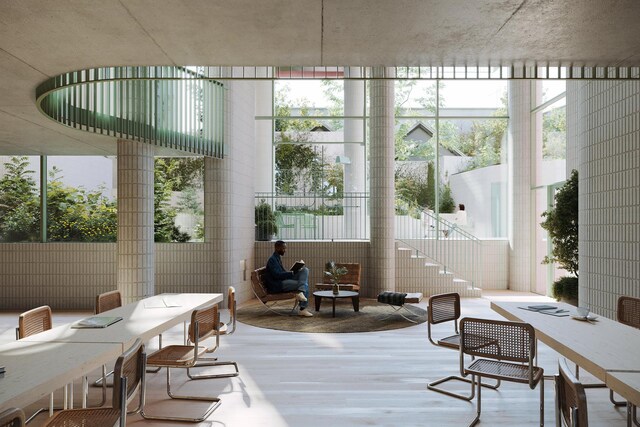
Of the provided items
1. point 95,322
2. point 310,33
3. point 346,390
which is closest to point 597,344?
point 346,390

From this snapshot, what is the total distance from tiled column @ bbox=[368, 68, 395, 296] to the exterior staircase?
0.68 meters

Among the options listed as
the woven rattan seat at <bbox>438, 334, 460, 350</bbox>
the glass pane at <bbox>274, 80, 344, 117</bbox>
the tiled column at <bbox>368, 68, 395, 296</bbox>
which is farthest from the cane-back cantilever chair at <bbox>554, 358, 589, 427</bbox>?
the glass pane at <bbox>274, 80, 344, 117</bbox>

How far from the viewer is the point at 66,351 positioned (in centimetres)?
324

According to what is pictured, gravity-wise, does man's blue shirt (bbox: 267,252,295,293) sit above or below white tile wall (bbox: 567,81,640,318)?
below

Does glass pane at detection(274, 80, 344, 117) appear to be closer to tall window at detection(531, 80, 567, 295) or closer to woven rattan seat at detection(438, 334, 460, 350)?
tall window at detection(531, 80, 567, 295)

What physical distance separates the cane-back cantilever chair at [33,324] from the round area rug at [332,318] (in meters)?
3.75

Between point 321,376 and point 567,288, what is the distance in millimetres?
5534

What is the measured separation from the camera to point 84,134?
7609 mm

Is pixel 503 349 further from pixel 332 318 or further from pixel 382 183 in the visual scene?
pixel 382 183

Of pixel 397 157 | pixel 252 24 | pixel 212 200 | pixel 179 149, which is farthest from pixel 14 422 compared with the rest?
pixel 397 157

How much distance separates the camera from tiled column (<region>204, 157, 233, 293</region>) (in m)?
9.46

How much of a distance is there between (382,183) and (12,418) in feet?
30.2

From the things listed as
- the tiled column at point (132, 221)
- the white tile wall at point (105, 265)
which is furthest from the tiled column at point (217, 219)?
the tiled column at point (132, 221)

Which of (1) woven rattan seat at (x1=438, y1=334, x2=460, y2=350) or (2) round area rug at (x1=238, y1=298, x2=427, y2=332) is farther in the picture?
(2) round area rug at (x1=238, y1=298, x2=427, y2=332)
